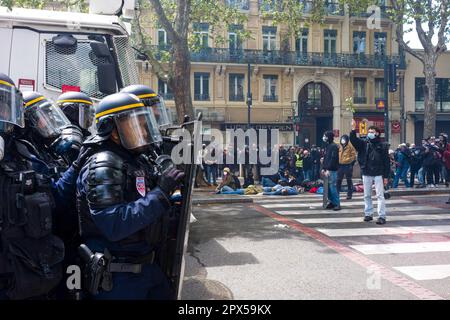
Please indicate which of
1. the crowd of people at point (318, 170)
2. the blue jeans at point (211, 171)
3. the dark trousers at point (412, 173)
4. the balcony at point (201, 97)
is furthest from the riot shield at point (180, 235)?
the balcony at point (201, 97)

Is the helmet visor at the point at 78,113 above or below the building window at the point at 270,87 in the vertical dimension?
below

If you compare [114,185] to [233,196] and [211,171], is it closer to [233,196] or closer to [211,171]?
[233,196]

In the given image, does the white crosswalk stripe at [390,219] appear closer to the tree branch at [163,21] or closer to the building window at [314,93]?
the tree branch at [163,21]

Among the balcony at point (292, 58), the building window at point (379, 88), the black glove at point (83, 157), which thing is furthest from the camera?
the building window at point (379, 88)

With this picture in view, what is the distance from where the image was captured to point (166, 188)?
257 cm

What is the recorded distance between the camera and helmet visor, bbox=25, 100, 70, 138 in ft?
11.6

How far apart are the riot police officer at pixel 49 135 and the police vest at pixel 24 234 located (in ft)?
3.07

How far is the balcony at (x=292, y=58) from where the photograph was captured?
98.3 ft

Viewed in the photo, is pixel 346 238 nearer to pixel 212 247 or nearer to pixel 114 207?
pixel 212 247

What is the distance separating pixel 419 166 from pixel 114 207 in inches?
536

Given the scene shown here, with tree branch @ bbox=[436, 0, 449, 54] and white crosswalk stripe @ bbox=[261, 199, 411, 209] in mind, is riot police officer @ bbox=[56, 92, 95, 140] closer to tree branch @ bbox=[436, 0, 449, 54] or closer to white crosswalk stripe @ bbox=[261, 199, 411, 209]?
white crosswalk stripe @ bbox=[261, 199, 411, 209]

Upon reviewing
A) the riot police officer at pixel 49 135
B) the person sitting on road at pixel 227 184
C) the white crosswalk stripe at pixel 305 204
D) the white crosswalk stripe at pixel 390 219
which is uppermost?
the riot police officer at pixel 49 135

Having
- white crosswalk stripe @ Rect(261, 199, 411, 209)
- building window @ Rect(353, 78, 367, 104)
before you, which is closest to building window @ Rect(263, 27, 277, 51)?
building window @ Rect(353, 78, 367, 104)
